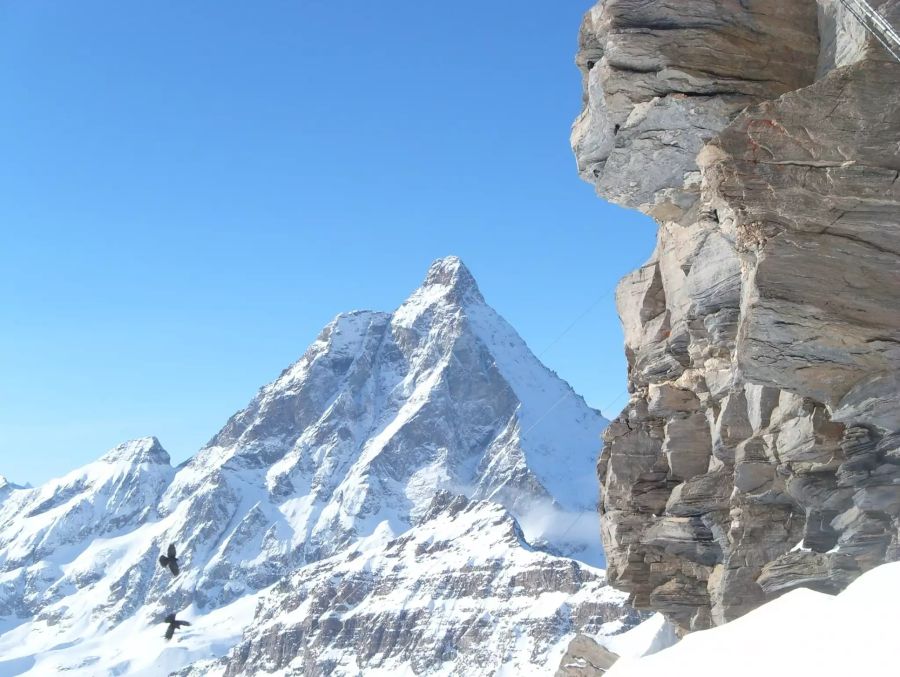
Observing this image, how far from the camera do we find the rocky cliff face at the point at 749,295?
22.6 m

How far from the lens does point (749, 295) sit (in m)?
23.4

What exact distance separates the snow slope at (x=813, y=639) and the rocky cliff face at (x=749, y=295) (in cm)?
714

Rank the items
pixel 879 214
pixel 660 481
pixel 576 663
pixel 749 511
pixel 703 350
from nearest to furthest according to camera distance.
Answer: pixel 879 214 < pixel 749 511 < pixel 703 350 < pixel 660 481 < pixel 576 663

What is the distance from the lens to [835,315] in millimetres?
22734

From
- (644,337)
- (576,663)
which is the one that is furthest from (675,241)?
(576,663)

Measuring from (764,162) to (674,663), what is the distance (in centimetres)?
1134

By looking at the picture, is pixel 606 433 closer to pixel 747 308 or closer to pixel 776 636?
pixel 747 308

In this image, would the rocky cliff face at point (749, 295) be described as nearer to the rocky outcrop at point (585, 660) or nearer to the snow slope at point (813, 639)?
the rocky outcrop at point (585, 660)

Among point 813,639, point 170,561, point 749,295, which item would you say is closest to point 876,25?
point 749,295

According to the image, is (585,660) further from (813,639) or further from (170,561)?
(813,639)

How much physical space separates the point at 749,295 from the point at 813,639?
31.9 feet

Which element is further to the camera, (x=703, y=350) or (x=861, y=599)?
(x=703, y=350)

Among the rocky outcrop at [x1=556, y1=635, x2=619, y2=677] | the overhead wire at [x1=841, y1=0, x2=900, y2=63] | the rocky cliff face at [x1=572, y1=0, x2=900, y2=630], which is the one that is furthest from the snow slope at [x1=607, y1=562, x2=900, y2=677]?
the rocky outcrop at [x1=556, y1=635, x2=619, y2=677]

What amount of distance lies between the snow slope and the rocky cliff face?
7135 millimetres
